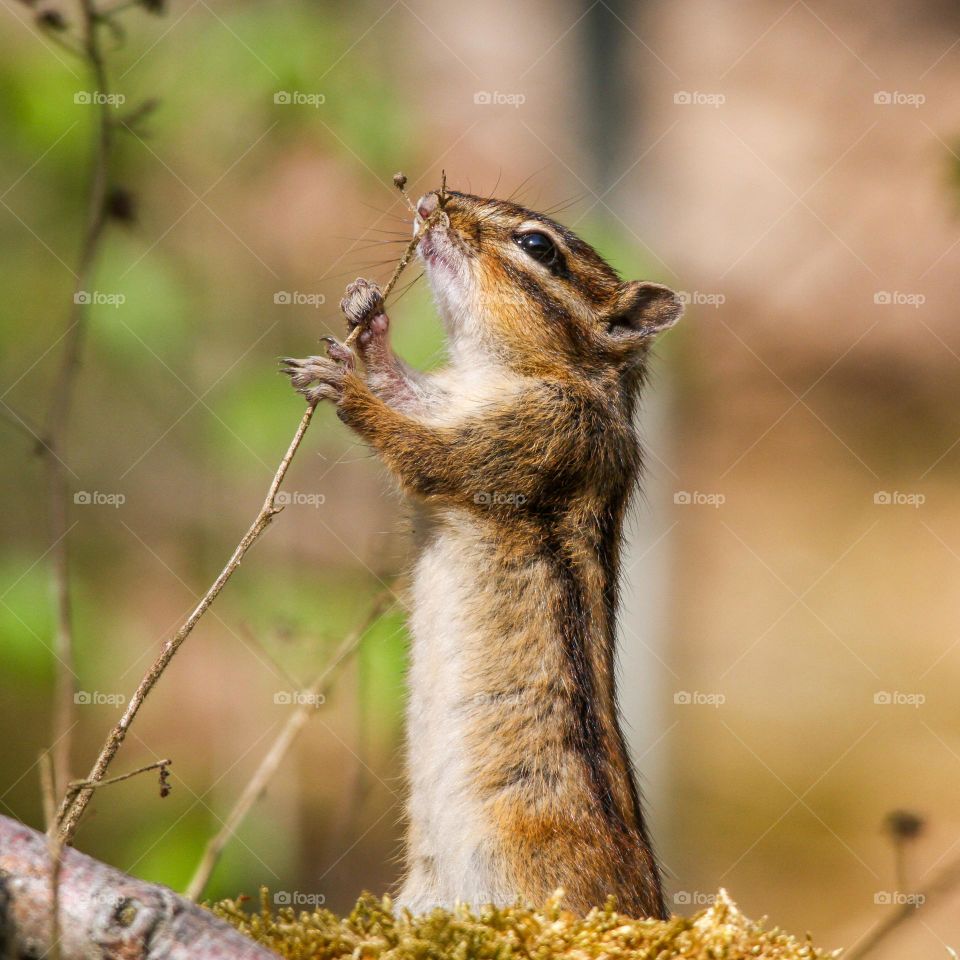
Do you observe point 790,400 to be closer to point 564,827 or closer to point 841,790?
point 841,790

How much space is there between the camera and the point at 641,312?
4.44 meters

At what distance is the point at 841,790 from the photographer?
828cm

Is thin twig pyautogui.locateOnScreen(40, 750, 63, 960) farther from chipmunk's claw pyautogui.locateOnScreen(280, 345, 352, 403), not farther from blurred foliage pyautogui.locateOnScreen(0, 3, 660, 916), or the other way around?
blurred foliage pyautogui.locateOnScreen(0, 3, 660, 916)

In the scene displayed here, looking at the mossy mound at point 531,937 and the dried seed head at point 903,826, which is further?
the dried seed head at point 903,826

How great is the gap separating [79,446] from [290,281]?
1.78m

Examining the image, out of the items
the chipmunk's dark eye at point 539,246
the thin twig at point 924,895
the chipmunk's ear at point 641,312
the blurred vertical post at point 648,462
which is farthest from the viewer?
the thin twig at point 924,895

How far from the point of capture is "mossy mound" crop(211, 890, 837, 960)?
8.20ft

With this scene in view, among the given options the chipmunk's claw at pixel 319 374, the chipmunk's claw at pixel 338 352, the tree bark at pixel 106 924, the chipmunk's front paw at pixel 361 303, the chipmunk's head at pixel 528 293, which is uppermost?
the chipmunk's head at pixel 528 293

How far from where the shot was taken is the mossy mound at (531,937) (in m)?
2.50

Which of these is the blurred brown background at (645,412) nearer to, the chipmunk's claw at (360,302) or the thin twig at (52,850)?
the chipmunk's claw at (360,302)

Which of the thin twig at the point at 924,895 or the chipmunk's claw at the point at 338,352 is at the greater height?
the chipmunk's claw at the point at 338,352

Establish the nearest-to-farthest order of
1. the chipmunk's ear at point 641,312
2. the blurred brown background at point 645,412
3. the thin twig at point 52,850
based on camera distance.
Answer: the thin twig at point 52,850 → the chipmunk's ear at point 641,312 → the blurred brown background at point 645,412

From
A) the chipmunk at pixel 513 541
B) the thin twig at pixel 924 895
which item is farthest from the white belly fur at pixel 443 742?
the thin twig at pixel 924 895

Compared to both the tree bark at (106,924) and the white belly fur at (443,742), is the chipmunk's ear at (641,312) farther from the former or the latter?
the tree bark at (106,924)
